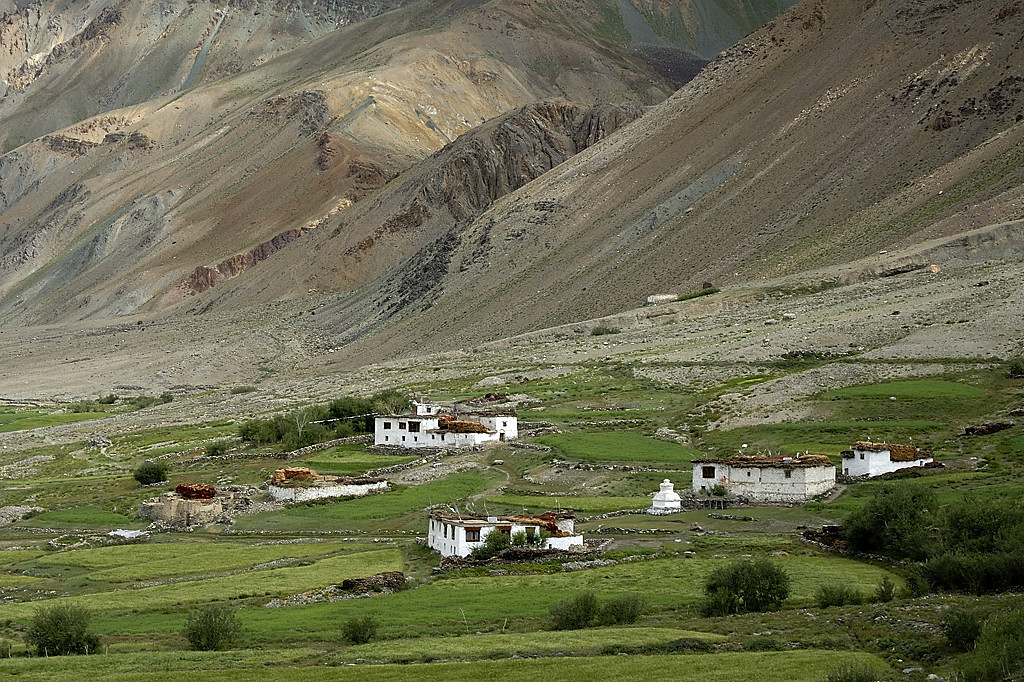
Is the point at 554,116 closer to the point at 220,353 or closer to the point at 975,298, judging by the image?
the point at 220,353

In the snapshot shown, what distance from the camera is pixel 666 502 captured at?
47.9 meters

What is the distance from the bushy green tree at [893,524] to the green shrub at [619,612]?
8.02m

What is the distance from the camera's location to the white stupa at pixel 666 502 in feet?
156

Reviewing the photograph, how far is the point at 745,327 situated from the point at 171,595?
56.2m

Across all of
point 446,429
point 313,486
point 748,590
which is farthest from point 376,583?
point 446,429

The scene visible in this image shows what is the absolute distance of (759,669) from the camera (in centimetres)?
2636

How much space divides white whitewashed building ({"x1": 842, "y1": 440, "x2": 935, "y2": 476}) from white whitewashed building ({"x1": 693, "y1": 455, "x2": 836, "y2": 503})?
129 centimetres

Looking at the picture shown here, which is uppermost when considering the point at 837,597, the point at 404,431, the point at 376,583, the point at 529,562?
the point at 404,431

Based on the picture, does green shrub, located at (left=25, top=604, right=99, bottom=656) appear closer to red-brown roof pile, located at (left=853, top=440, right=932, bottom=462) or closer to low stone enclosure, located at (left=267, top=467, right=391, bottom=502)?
low stone enclosure, located at (left=267, top=467, right=391, bottom=502)

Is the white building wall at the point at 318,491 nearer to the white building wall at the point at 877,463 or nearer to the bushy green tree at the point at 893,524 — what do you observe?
the white building wall at the point at 877,463

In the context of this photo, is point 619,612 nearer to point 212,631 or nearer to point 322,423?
point 212,631

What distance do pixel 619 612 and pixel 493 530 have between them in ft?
33.5

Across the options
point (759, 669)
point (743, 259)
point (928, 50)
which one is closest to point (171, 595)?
point (759, 669)

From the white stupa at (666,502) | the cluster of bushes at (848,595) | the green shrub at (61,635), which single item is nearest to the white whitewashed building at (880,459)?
the white stupa at (666,502)
